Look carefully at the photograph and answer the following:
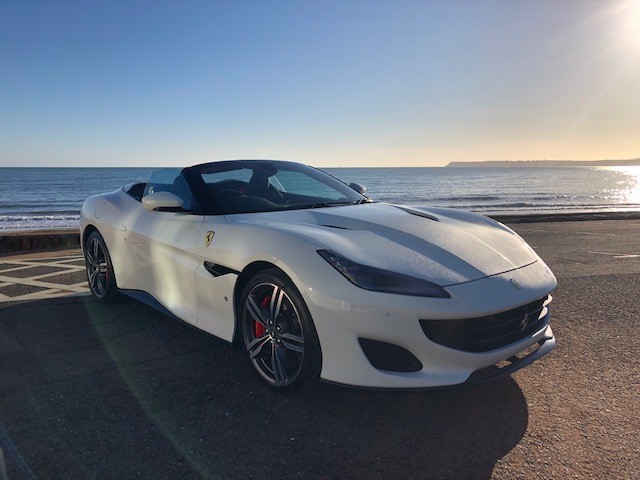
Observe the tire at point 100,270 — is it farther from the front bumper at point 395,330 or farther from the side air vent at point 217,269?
the front bumper at point 395,330

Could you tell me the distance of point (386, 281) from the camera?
2244 millimetres

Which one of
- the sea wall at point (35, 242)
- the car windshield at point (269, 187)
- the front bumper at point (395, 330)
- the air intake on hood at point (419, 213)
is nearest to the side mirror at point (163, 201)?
the car windshield at point (269, 187)

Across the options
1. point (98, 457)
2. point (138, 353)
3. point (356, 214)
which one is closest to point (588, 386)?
point (356, 214)

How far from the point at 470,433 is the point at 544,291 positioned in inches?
35.9

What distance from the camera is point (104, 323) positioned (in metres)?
3.98

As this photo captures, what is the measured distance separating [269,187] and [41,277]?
3889 millimetres

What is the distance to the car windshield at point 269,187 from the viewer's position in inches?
135

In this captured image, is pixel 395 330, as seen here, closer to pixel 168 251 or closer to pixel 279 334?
pixel 279 334

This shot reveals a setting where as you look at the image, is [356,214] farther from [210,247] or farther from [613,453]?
[613,453]

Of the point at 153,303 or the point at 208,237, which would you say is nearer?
the point at 208,237

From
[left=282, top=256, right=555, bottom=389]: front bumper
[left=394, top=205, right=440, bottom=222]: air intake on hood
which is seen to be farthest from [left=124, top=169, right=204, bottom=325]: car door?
[left=394, top=205, right=440, bottom=222]: air intake on hood

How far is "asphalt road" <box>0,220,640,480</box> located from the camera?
199 centimetres

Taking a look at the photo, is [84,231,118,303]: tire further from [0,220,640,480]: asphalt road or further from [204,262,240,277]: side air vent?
[204,262,240,277]: side air vent

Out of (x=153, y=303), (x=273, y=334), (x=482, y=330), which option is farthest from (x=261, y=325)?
(x=153, y=303)
